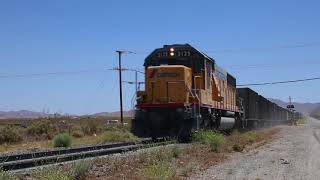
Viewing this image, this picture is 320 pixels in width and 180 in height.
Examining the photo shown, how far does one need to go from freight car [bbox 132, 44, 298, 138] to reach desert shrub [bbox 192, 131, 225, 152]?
0.80m

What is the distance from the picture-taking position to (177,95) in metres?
22.8

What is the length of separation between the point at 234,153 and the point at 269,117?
40968 mm

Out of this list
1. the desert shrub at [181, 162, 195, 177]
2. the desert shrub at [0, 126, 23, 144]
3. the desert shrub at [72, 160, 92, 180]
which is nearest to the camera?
the desert shrub at [72, 160, 92, 180]

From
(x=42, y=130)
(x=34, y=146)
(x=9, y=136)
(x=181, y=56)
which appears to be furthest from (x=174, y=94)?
(x=42, y=130)

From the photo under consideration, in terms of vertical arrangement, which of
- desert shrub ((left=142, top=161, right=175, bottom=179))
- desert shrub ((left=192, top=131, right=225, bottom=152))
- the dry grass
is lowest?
the dry grass

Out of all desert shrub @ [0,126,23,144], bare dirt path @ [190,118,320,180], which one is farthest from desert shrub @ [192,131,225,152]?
desert shrub @ [0,126,23,144]

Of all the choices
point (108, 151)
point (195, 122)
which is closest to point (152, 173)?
point (108, 151)

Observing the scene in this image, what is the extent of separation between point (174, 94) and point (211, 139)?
421 centimetres

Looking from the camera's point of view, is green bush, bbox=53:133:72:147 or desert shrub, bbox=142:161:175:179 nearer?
desert shrub, bbox=142:161:175:179

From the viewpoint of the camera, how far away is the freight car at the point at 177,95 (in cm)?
2227

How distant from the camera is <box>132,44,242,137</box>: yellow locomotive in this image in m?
22.2

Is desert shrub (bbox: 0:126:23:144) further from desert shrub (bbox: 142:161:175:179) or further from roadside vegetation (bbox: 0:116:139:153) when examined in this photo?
desert shrub (bbox: 142:161:175:179)

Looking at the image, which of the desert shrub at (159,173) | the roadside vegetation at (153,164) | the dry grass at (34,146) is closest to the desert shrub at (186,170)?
the roadside vegetation at (153,164)

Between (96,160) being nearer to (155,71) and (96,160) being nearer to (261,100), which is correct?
(155,71)
